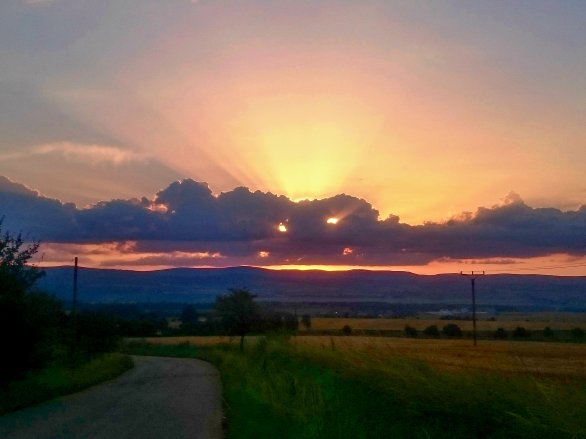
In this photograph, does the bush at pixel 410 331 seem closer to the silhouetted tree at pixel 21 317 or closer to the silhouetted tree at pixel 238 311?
the silhouetted tree at pixel 238 311

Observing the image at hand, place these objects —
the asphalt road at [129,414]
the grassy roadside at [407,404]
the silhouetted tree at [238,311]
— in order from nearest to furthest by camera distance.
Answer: the grassy roadside at [407,404] < the asphalt road at [129,414] < the silhouetted tree at [238,311]

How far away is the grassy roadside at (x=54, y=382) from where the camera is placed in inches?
1122

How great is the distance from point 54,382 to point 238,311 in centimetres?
4406

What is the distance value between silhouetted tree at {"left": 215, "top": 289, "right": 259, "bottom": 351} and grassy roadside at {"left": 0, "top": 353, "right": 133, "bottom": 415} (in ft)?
83.2

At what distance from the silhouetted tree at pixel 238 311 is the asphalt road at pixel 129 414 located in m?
39.5

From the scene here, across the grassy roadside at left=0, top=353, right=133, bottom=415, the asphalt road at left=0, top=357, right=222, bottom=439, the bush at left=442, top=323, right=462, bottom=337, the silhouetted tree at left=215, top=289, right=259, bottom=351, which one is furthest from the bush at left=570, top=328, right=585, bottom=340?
the asphalt road at left=0, top=357, right=222, bottom=439

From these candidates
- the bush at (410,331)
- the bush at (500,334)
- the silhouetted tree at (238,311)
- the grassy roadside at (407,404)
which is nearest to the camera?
the grassy roadside at (407,404)

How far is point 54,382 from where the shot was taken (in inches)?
1426

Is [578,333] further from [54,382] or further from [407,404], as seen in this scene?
[407,404]

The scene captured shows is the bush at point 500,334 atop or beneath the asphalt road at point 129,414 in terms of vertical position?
beneath

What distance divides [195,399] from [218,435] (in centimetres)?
1057

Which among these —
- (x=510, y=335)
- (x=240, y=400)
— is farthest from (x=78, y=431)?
(x=510, y=335)

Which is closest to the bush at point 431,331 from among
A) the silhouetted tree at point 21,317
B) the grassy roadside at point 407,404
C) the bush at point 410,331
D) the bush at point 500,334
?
the bush at point 410,331

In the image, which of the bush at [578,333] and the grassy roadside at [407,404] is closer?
the grassy roadside at [407,404]
